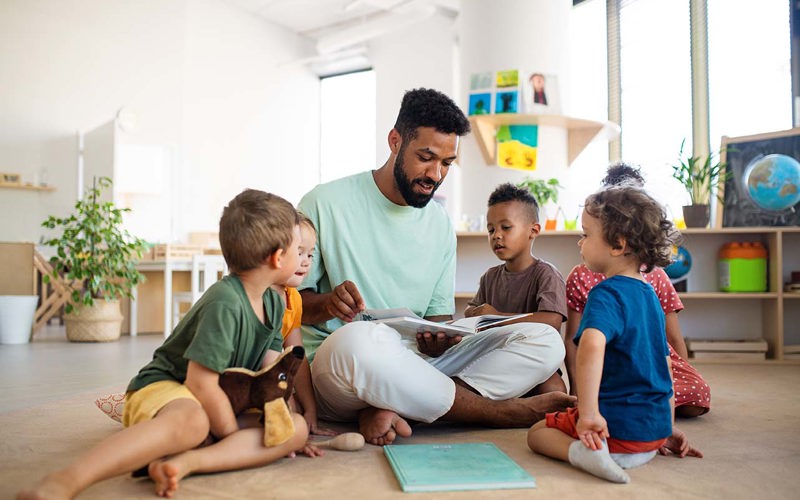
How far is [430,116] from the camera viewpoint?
2078mm

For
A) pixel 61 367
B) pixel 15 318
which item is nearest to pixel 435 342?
pixel 61 367

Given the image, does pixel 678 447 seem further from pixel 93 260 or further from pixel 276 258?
pixel 93 260

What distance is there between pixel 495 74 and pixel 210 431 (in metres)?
3.98

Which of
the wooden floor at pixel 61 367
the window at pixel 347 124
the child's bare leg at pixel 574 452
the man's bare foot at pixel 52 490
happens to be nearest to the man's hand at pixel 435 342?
the child's bare leg at pixel 574 452

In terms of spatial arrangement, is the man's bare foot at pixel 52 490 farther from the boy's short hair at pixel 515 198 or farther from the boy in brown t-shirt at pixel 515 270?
the boy's short hair at pixel 515 198

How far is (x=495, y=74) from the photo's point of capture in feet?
16.3

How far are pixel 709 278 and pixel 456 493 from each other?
135 inches

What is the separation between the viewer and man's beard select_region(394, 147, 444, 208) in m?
2.09

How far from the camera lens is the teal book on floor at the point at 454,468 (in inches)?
53.5

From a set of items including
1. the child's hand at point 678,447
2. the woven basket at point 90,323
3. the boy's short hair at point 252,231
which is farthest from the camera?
the woven basket at point 90,323

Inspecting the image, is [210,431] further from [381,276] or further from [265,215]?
[381,276]

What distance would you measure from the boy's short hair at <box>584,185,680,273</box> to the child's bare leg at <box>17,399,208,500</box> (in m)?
0.96

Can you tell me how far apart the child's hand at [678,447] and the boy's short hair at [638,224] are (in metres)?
0.41

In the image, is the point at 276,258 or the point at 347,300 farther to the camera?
the point at 347,300
